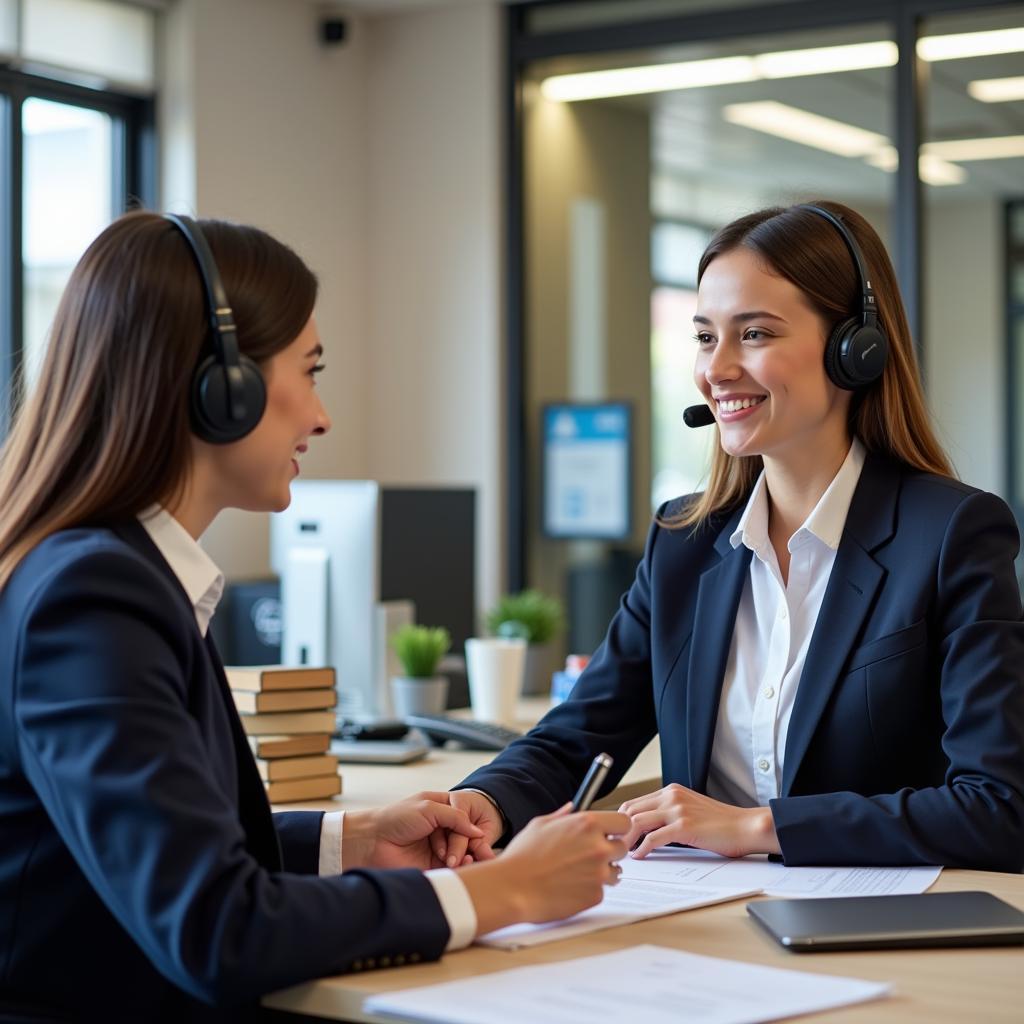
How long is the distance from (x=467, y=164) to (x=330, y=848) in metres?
4.10

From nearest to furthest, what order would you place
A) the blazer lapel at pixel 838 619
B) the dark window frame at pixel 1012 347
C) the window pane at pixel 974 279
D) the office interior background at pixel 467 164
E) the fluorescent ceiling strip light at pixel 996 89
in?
the blazer lapel at pixel 838 619 < the office interior background at pixel 467 164 < the fluorescent ceiling strip light at pixel 996 89 < the window pane at pixel 974 279 < the dark window frame at pixel 1012 347

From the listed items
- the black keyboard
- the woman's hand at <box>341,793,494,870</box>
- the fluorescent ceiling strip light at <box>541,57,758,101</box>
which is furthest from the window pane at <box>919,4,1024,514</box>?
the woman's hand at <box>341,793,494,870</box>

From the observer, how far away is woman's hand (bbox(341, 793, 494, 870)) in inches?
61.9

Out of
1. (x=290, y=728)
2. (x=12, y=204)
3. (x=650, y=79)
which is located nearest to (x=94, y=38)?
(x=12, y=204)

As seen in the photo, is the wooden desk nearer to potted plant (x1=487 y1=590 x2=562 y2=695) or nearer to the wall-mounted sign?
potted plant (x1=487 y1=590 x2=562 y2=695)

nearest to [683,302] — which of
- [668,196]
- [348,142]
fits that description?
[668,196]

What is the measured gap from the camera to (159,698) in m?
1.15

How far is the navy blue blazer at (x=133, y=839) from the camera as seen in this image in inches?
43.8

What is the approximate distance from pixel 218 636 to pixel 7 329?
109cm

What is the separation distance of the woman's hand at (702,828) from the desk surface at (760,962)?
181mm

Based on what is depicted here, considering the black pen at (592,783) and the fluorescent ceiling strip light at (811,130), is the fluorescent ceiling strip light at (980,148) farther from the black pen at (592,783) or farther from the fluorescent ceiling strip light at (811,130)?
the black pen at (592,783)

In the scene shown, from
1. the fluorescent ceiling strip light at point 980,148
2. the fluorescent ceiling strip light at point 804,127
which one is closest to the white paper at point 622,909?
the fluorescent ceiling strip light at point 804,127

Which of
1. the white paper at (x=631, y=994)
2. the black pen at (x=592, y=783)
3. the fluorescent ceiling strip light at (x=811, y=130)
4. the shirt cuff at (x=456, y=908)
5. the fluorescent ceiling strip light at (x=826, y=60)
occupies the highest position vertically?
the fluorescent ceiling strip light at (x=811, y=130)

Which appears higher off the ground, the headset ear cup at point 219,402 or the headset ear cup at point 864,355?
the headset ear cup at point 864,355
